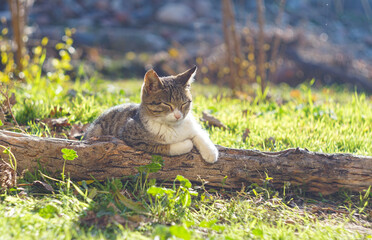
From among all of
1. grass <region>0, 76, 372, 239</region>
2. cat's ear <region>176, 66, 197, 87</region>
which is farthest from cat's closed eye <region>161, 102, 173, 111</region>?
grass <region>0, 76, 372, 239</region>

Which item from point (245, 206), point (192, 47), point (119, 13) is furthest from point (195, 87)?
point (245, 206)

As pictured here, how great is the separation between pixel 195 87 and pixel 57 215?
21.7 ft

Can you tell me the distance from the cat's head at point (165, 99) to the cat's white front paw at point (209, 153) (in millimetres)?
338

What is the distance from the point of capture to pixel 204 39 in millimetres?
11969

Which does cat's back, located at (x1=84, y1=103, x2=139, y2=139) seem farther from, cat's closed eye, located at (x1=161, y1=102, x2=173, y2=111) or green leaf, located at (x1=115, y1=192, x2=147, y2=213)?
green leaf, located at (x1=115, y1=192, x2=147, y2=213)

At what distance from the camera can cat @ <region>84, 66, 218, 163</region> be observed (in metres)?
3.04

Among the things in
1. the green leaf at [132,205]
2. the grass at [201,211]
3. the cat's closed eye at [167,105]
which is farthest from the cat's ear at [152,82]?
the green leaf at [132,205]

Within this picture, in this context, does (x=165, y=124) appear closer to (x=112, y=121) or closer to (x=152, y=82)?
(x=152, y=82)

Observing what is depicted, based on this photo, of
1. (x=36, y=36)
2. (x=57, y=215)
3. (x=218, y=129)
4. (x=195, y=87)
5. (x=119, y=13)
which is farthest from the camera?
(x=119, y=13)

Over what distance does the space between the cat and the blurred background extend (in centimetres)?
270

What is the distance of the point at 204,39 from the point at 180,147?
944 centimetres

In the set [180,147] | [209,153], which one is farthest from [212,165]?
[180,147]

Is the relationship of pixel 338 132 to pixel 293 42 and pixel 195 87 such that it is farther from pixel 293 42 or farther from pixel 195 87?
pixel 293 42

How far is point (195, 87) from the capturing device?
8805mm
